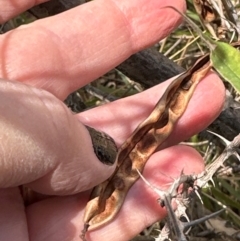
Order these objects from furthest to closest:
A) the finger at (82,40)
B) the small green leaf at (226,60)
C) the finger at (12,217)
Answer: the finger at (82,40), the finger at (12,217), the small green leaf at (226,60)

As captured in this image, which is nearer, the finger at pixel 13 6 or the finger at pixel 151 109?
the finger at pixel 151 109

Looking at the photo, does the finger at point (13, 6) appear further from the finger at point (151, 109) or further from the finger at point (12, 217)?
the finger at point (12, 217)

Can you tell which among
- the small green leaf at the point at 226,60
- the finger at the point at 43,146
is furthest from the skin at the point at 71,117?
the small green leaf at the point at 226,60

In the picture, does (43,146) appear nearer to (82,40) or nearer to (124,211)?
(124,211)

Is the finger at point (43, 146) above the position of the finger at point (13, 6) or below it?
below

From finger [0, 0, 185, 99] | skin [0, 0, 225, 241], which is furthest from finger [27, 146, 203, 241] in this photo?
finger [0, 0, 185, 99]

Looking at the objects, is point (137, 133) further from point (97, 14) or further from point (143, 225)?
point (97, 14)

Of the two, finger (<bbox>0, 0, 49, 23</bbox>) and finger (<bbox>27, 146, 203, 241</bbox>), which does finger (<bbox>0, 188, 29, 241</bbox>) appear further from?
finger (<bbox>0, 0, 49, 23</bbox>)

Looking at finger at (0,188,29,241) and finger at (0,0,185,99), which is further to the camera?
finger at (0,0,185,99)
